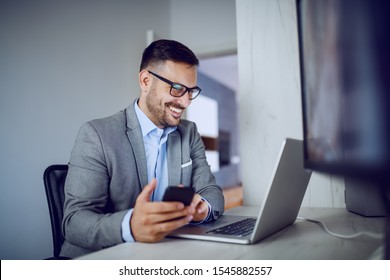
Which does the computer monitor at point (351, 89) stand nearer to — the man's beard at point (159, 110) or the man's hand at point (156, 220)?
the man's hand at point (156, 220)

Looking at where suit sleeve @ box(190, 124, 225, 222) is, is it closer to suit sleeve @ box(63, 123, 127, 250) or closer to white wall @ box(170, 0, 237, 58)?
suit sleeve @ box(63, 123, 127, 250)

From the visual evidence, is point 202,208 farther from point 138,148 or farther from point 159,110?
point 159,110

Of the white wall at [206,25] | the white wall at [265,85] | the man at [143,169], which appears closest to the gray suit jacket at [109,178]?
the man at [143,169]

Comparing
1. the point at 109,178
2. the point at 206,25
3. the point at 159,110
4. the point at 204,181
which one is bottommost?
the point at 204,181

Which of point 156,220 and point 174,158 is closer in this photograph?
point 156,220

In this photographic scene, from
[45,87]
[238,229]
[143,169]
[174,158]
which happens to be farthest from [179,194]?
[45,87]

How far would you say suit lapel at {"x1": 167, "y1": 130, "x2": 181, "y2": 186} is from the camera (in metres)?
1.26

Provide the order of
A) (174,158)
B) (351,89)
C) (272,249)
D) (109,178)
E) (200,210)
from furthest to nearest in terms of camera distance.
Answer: (174,158) → (109,178) → (200,210) → (272,249) → (351,89)

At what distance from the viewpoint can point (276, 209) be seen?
0.72 metres

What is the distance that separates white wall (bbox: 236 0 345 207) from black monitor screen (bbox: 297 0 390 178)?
79cm

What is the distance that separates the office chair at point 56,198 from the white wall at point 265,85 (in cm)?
77

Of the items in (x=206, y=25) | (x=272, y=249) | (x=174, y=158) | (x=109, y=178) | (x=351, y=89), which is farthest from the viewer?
(x=206, y=25)

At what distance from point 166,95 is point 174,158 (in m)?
0.27
